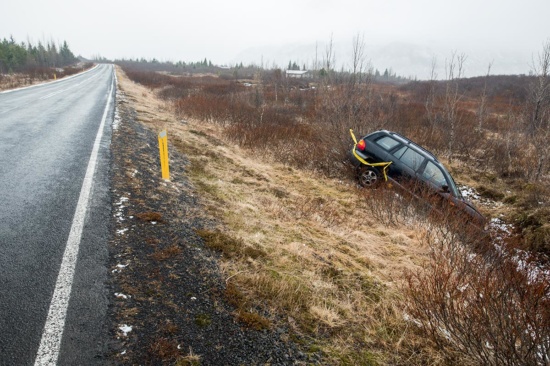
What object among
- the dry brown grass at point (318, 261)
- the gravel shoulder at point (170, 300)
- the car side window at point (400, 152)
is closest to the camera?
the gravel shoulder at point (170, 300)

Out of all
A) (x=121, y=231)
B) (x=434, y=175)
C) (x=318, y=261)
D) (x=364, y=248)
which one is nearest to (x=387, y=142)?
(x=434, y=175)

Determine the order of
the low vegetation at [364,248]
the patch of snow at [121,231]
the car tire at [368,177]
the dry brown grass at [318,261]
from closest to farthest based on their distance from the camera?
the low vegetation at [364,248], the dry brown grass at [318,261], the patch of snow at [121,231], the car tire at [368,177]

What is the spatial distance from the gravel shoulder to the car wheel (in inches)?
216

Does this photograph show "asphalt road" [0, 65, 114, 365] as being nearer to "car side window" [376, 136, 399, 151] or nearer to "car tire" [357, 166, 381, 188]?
"car tire" [357, 166, 381, 188]

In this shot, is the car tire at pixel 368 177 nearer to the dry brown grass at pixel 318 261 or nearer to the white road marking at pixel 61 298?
the dry brown grass at pixel 318 261

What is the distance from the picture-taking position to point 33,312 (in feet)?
8.46

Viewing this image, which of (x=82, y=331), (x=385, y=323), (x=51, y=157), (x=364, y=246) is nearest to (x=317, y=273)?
(x=385, y=323)

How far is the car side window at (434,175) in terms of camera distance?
7750mm

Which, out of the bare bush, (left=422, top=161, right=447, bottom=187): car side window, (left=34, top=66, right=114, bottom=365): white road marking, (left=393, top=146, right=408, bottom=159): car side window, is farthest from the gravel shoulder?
(left=422, top=161, right=447, bottom=187): car side window

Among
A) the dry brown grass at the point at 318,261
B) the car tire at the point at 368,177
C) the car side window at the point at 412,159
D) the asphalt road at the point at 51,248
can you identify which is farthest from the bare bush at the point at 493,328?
the car tire at the point at 368,177

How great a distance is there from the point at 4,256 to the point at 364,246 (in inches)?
189

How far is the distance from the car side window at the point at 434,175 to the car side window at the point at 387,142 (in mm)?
1029

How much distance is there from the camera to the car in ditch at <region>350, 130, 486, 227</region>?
7.46 m

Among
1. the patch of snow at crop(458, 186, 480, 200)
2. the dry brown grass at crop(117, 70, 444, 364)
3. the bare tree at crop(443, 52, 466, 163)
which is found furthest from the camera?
the bare tree at crop(443, 52, 466, 163)
